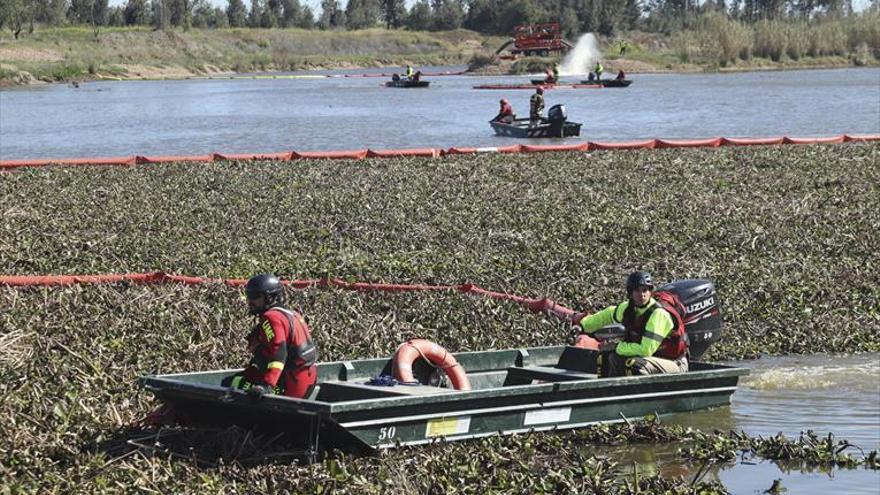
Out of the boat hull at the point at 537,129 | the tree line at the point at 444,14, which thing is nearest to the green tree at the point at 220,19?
the tree line at the point at 444,14

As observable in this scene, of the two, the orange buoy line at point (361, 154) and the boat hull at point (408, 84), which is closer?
the orange buoy line at point (361, 154)

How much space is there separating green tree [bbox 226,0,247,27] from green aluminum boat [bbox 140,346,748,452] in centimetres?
17351

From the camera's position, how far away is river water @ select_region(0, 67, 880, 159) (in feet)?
166

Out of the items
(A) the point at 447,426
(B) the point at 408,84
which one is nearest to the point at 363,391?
(A) the point at 447,426

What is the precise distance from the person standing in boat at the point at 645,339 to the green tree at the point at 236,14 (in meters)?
174

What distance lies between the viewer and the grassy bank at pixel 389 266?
11453 mm

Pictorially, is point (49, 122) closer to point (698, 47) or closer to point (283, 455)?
point (283, 455)

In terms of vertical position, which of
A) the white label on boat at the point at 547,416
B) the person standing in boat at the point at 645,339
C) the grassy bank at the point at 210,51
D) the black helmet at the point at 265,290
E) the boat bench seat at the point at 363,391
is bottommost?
the grassy bank at the point at 210,51

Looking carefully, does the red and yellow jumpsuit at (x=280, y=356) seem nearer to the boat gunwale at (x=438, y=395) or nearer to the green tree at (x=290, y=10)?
the boat gunwale at (x=438, y=395)

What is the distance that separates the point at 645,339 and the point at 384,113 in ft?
187

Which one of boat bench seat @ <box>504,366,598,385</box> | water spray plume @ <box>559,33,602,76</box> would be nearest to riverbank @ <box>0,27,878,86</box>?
water spray plume @ <box>559,33,602,76</box>

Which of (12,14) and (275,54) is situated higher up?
(12,14)

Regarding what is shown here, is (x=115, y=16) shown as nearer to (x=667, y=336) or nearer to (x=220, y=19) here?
(x=220, y=19)

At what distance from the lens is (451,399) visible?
11.9 meters
